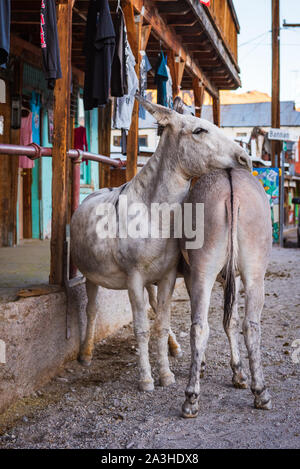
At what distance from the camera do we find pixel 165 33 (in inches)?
329

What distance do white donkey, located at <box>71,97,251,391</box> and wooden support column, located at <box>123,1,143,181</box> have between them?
237 centimetres

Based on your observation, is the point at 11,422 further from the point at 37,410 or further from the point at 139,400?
the point at 139,400

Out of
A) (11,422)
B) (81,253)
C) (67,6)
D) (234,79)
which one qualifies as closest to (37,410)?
(11,422)

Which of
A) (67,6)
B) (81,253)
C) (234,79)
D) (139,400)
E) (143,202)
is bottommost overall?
(139,400)

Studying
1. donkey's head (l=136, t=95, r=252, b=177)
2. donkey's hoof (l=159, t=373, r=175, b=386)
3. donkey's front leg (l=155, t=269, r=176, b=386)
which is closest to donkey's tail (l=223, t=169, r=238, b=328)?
donkey's head (l=136, t=95, r=252, b=177)

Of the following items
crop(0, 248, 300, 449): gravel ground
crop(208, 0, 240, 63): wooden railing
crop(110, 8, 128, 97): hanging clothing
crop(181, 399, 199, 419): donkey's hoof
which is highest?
crop(208, 0, 240, 63): wooden railing

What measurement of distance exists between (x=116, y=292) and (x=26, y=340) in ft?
6.59

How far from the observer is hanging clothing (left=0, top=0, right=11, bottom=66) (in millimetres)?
3799

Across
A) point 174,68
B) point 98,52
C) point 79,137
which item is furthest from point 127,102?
point 79,137

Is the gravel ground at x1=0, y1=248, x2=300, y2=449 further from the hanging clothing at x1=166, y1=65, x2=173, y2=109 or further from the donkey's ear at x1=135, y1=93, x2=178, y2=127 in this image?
the hanging clothing at x1=166, y1=65, x2=173, y2=109

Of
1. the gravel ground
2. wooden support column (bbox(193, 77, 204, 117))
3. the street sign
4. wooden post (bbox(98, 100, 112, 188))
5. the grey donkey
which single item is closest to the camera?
the gravel ground

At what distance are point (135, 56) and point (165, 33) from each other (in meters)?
2.01
